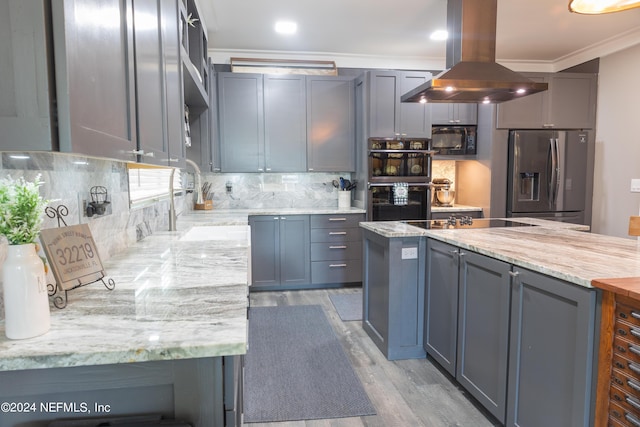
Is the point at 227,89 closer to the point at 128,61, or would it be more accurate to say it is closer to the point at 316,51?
the point at 316,51

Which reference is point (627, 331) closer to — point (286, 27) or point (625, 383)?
point (625, 383)

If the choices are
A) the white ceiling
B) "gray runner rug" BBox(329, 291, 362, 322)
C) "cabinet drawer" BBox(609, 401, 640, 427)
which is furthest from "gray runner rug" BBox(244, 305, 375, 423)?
the white ceiling

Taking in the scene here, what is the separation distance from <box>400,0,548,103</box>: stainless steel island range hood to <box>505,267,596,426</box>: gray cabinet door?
57.3 inches

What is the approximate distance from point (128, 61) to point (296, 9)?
103 inches

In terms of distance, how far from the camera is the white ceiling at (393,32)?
11.2 feet

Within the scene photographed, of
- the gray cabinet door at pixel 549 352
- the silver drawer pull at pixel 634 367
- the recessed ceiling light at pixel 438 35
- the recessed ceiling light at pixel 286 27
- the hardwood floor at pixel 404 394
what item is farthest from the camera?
the recessed ceiling light at pixel 438 35

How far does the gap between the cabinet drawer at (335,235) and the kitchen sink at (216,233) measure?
118 cm

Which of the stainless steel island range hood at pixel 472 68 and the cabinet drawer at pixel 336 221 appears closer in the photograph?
the stainless steel island range hood at pixel 472 68

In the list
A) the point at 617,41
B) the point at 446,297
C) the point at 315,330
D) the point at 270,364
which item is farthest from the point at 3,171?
the point at 617,41

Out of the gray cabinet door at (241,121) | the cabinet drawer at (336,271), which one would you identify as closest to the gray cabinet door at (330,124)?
the gray cabinet door at (241,121)

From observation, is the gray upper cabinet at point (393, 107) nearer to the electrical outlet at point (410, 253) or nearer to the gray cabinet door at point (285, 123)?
the gray cabinet door at point (285, 123)

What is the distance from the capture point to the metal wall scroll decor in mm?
1049

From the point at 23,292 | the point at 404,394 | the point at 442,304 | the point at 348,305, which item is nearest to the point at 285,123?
the point at 348,305

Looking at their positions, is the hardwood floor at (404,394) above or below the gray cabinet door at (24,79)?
below
